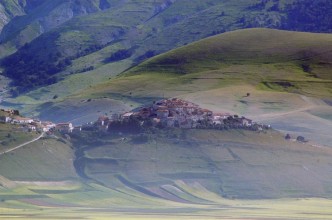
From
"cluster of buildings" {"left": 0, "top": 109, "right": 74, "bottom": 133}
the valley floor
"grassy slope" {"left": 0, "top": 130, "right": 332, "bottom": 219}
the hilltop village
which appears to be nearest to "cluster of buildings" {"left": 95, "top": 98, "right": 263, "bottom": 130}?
the hilltop village

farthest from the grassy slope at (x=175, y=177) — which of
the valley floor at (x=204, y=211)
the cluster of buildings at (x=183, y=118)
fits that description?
the cluster of buildings at (x=183, y=118)

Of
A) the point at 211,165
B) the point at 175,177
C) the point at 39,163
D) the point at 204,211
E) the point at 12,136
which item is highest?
the point at 12,136

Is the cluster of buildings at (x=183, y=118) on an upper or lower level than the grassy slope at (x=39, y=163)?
upper

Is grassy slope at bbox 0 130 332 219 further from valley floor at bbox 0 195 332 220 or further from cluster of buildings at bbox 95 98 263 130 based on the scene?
cluster of buildings at bbox 95 98 263 130

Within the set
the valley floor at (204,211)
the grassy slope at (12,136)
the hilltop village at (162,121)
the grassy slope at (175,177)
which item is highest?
the hilltop village at (162,121)

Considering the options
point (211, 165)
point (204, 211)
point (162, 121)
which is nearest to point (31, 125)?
point (162, 121)

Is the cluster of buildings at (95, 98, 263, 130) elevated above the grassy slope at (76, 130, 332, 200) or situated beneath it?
elevated above

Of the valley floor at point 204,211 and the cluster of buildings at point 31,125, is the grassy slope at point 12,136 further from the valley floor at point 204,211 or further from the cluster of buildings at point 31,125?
the valley floor at point 204,211

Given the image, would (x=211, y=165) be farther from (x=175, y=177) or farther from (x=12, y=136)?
(x=12, y=136)
